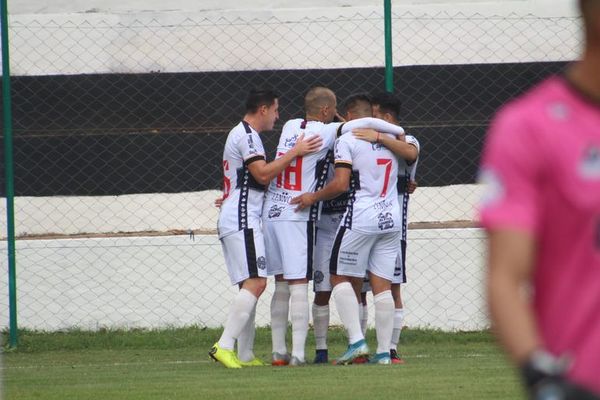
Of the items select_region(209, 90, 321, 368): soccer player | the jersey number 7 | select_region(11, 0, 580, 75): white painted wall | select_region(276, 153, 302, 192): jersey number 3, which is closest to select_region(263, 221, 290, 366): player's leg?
select_region(209, 90, 321, 368): soccer player

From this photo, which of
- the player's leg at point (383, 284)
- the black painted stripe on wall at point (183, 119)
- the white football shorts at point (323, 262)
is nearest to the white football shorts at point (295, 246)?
the white football shorts at point (323, 262)

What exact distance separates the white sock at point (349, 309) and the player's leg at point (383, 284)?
16 centimetres

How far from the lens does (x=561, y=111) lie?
99.1 inches

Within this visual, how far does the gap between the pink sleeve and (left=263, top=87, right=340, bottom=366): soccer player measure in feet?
24.2

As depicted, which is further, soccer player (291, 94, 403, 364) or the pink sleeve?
soccer player (291, 94, 403, 364)

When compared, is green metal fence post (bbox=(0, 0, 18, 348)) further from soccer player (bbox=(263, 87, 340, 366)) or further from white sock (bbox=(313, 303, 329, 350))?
white sock (bbox=(313, 303, 329, 350))

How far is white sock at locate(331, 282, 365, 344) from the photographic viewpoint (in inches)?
385

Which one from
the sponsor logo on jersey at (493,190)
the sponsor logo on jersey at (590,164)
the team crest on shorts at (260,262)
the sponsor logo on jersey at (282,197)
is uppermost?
the sponsor logo on jersey at (590,164)

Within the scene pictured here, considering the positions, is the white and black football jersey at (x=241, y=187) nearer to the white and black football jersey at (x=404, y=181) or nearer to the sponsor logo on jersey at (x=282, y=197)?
the sponsor logo on jersey at (x=282, y=197)

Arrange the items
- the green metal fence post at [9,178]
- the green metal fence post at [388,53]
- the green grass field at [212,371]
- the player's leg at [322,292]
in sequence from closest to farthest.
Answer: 1. the green grass field at [212,371]
2. the player's leg at [322,292]
3. the green metal fence post at [388,53]
4. the green metal fence post at [9,178]

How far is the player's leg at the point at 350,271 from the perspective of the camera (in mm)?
9734

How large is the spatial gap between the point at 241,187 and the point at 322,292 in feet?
3.74

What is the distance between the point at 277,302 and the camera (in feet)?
33.7

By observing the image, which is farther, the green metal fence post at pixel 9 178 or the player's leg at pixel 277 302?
the green metal fence post at pixel 9 178
